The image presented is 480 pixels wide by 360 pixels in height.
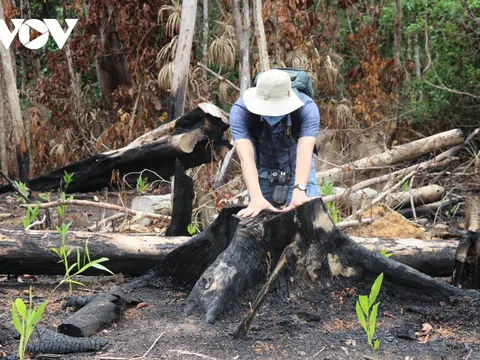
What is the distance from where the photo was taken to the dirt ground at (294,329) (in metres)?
3.63

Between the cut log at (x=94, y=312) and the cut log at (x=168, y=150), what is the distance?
10.1 ft

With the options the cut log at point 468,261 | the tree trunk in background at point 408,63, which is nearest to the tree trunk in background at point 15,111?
the cut log at point 468,261

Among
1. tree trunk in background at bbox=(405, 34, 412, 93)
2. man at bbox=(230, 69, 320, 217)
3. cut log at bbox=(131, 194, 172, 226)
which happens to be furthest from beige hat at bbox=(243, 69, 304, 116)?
tree trunk in background at bbox=(405, 34, 412, 93)

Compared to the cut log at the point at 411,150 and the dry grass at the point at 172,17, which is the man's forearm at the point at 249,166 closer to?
the cut log at the point at 411,150

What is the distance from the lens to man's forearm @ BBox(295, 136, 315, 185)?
449cm

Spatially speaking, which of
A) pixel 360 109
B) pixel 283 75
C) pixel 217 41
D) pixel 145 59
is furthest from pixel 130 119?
pixel 283 75

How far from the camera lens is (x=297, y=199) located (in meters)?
4.43

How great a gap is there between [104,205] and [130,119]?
7508 millimetres

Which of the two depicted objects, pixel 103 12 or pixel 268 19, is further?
pixel 103 12

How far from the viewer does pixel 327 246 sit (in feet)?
14.7

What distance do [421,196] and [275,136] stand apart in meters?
5.47

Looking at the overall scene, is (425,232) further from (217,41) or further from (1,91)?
(1,91)

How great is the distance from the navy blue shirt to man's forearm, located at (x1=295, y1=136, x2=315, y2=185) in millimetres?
60

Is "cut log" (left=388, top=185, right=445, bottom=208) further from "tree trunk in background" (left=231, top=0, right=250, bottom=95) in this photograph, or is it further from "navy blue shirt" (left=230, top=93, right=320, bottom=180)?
"navy blue shirt" (left=230, top=93, right=320, bottom=180)
